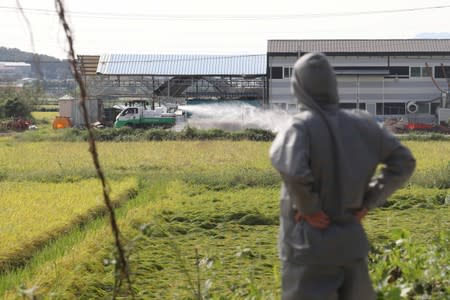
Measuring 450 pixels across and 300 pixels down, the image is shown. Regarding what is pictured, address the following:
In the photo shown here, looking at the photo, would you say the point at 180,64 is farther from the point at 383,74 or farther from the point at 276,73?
the point at 383,74

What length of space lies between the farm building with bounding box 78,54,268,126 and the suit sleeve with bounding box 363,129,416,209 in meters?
29.8

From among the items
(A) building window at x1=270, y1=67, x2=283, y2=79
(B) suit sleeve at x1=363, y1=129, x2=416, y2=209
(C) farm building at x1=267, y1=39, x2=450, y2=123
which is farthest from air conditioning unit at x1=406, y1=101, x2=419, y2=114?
(B) suit sleeve at x1=363, y1=129, x2=416, y2=209

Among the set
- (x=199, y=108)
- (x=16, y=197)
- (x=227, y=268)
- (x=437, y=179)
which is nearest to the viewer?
Answer: (x=227, y=268)

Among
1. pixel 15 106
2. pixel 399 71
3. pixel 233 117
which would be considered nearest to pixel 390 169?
pixel 233 117

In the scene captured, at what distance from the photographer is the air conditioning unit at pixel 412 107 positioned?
32.3m

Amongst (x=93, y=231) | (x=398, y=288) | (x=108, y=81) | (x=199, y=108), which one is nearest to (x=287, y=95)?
(x=199, y=108)

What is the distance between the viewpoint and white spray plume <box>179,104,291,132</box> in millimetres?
29266

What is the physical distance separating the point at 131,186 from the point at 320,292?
396 inches

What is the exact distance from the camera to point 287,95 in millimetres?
32344

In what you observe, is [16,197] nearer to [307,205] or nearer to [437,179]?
[437,179]

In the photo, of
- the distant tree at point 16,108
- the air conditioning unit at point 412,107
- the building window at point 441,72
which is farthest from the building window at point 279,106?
the distant tree at point 16,108

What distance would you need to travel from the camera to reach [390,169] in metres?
3.49

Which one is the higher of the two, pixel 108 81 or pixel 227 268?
pixel 108 81

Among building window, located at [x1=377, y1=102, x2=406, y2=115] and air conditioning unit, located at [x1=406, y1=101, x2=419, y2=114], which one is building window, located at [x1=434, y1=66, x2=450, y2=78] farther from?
building window, located at [x1=377, y1=102, x2=406, y2=115]
